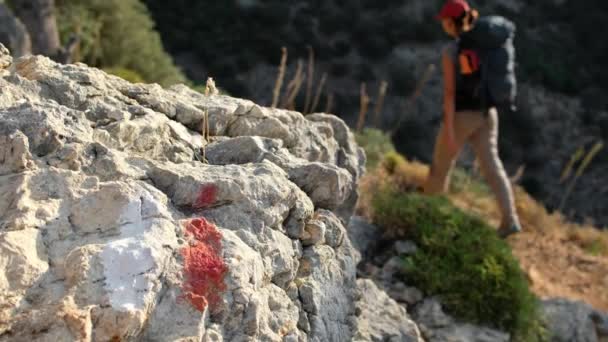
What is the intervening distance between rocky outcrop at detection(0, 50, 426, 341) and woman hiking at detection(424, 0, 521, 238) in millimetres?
2786

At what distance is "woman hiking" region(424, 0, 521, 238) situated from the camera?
6.34m

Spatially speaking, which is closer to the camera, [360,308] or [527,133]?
[360,308]

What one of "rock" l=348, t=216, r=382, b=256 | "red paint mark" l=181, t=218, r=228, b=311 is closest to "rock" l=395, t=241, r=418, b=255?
"rock" l=348, t=216, r=382, b=256

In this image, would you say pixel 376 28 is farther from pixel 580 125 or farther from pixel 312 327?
pixel 312 327

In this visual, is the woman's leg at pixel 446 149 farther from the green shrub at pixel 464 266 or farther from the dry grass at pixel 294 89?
the dry grass at pixel 294 89

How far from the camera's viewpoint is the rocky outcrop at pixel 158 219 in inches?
99.0

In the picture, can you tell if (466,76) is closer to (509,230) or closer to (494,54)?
(494,54)

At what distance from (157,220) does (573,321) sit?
4383mm

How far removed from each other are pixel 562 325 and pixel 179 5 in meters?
22.1

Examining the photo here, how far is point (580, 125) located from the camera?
24031 mm

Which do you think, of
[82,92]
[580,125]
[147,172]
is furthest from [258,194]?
[580,125]

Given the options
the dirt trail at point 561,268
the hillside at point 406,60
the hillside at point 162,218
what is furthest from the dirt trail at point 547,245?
the hillside at point 406,60

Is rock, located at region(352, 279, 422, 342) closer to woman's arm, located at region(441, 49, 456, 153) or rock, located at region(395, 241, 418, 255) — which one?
rock, located at region(395, 241, 418, 255)

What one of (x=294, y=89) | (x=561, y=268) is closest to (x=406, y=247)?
(x=294, y=89)
